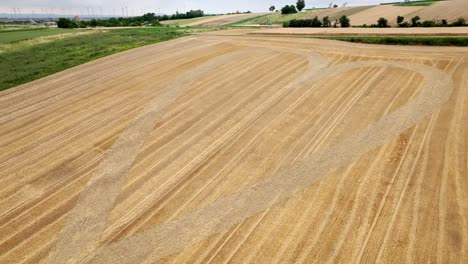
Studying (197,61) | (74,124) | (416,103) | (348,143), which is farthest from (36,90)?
(416,103)

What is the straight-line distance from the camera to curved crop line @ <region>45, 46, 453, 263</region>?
28.3 feet

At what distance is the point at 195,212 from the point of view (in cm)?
991

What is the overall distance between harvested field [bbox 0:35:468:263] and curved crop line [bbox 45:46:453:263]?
5 centimetres

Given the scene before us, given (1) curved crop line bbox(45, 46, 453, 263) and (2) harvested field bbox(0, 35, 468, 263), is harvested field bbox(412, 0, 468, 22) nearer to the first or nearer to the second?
(2) harvested field bbox(0, 35, 468, 263)

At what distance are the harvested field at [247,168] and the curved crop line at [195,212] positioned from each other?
50 mm

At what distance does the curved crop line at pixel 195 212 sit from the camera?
8.62 meters

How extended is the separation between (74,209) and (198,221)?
433 cm

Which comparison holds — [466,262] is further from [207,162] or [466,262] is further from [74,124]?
[74,124]

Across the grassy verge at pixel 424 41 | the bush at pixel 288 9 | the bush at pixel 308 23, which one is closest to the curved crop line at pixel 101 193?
the grassy verge at pixel 424 41

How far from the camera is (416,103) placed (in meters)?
15.9

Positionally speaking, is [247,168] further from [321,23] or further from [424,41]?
[321,23]

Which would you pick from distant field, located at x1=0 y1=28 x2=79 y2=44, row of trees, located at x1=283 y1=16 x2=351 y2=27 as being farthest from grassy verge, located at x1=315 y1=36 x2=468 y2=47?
distant field, located at x1=0 y1=28 x2=79 y2=44

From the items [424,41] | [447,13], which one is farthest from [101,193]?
[447,13]

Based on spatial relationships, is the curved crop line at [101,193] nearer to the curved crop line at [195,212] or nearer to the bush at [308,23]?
the curved crop line at [195,212]
